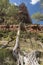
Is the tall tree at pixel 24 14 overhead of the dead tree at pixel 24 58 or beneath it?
overhead

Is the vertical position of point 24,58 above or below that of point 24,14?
below

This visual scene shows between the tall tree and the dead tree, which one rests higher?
the tall tree

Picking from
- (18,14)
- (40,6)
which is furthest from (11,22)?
(40,6)

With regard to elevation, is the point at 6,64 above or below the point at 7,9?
below

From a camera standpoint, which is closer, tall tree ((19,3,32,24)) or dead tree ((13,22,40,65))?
dead tree ((13,22,40,65))

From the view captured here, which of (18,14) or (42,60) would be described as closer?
(42,60)

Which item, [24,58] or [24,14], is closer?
[24,58]

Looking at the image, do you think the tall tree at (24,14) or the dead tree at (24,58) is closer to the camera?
the dead tree at (24,58)

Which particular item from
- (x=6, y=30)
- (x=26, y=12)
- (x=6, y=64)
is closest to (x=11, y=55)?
(x=6, y=64)

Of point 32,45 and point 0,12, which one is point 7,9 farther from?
point 32,45

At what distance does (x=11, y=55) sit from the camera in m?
9.90

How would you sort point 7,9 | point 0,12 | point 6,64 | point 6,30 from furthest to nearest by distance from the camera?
point 0,12 → point 7,9 → point 6,30 → point 6,64

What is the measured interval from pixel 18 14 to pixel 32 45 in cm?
869

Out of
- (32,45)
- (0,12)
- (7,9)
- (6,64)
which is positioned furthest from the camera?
(0,12)
